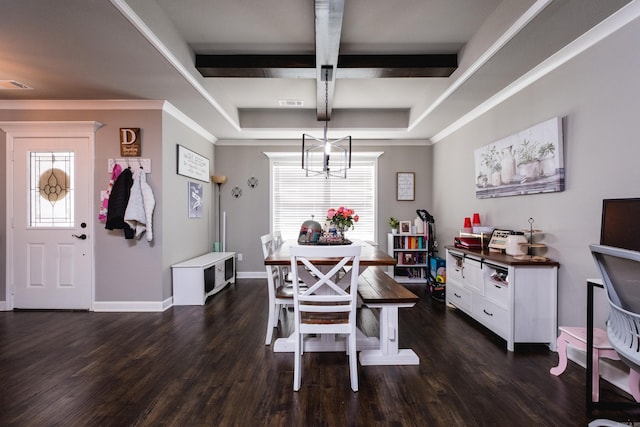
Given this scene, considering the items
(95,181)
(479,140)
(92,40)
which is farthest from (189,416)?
(479,140)

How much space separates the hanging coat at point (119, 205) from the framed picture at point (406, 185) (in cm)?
420

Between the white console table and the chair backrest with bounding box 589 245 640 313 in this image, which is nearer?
the chair backrest with bounding box 589 245 640 313

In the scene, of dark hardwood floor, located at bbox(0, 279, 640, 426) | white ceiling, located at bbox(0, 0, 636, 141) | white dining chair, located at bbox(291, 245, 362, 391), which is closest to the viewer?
dark hardwood floor, located at bbox(0, 279, 640, 426)

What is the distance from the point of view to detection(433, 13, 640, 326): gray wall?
2.01 m

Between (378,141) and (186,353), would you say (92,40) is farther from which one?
(378,141)

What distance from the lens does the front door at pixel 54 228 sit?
3639 millimetres

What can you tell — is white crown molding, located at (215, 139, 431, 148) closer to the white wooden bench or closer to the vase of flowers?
the vase of flowers

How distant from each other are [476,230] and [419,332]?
→ 1402 millimetres

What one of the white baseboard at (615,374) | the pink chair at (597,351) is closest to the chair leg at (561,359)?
the pink chair at (597,351)

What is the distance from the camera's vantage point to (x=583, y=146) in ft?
7.66

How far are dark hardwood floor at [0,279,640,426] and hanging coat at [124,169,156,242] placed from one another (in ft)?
3.61

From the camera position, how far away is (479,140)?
3.82 m

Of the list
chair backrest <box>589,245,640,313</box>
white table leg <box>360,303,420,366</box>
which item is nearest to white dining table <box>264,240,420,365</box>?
white table leg <box>360,303,420,366</box>

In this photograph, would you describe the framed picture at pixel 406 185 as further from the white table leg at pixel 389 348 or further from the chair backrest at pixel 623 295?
the chair backrest at pixel 623 295
